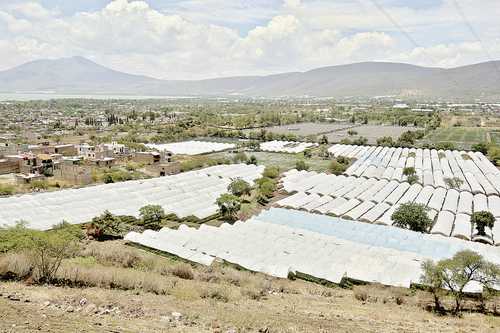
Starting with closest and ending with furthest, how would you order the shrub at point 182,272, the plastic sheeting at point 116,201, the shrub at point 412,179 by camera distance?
the shrub at point 182,272, the plastic sheeting at point 116,201, the shrub at point 412,179

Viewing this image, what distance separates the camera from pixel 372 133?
230 ft

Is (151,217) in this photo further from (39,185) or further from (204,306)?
(39,185)

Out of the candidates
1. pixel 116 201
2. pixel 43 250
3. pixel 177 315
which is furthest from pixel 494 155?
pixel 43 250

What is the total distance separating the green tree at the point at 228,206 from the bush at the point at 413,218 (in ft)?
26.6

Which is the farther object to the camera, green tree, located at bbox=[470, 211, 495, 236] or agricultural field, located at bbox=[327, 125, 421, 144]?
agricultural field, located at bbox=[327, 125, 421, 144]

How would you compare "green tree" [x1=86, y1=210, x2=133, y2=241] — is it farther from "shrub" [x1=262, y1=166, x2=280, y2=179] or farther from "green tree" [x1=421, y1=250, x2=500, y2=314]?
"shrub" [x1=262, y1=166, x2=280, y2=179]

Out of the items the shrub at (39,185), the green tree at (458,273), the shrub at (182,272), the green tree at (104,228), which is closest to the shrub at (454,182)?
the green tree at (458,273)

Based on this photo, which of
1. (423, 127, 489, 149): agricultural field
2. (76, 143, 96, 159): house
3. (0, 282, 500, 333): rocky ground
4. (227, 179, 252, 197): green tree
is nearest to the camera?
(0, 282, 500, 333): rocky ground

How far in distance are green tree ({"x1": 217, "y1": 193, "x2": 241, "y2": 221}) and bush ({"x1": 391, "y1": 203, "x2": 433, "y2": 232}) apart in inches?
320

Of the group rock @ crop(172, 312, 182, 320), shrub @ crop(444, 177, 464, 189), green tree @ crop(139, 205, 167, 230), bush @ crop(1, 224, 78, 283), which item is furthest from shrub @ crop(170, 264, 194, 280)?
shrub @ crop(444, 177, 464, 189)

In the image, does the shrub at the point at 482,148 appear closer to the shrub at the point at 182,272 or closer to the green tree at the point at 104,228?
the green tree at the point at 104,228

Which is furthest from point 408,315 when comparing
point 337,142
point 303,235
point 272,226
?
point 337,142

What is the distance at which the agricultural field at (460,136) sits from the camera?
58875 mm

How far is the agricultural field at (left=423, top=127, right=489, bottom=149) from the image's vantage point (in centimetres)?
Answer: 5888
